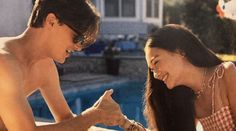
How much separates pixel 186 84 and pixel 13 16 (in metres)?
7.92

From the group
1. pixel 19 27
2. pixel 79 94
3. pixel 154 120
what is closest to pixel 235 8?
pixel 79 94

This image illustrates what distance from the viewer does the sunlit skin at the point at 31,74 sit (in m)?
2.14

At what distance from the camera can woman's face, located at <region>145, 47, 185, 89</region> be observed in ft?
8.11

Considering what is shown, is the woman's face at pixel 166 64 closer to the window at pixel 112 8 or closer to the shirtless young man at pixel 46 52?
the shirtless young man at pixel 46 52

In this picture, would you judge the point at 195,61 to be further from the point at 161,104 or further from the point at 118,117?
the point at 118,117

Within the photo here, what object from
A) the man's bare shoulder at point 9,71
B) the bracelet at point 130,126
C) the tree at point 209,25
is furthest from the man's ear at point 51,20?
the tree at point 209,25

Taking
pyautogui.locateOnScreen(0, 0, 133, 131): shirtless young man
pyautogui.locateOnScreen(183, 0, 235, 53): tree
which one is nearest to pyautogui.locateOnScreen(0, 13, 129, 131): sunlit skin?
pyautogui.locateOnScreen(0, 0, 133, 131): shirtless young man

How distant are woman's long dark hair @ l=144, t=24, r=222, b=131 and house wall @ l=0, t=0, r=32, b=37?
7176 mm

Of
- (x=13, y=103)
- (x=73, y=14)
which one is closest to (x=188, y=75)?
(x=73, y=14)

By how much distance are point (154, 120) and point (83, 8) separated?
0.89 meters

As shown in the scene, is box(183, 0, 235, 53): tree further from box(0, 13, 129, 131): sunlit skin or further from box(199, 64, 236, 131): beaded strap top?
box(0, 13, 129, 131): sunlit skin

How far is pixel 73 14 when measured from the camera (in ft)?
7.34

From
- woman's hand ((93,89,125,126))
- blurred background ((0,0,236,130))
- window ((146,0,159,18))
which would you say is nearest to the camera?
woman's hand ((93,89,125,126))

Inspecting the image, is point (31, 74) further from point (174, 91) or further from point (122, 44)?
point (122, 44)
